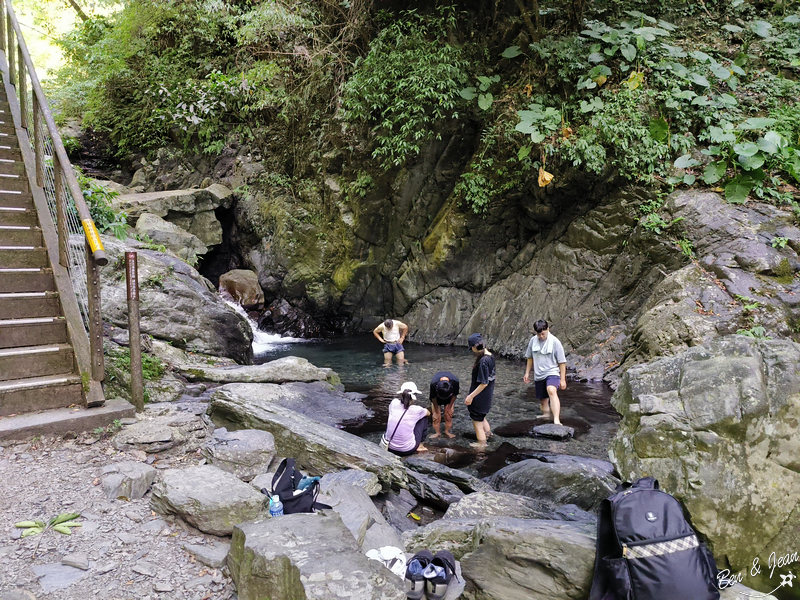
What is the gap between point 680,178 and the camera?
10.6 metres

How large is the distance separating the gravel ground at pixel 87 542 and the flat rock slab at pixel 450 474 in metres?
3.02

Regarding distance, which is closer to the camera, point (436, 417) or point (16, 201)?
point (16, 201)

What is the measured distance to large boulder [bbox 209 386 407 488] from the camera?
531cm

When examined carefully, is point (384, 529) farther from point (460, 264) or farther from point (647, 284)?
point (460, 264)

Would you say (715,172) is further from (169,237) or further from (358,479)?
(169,237)

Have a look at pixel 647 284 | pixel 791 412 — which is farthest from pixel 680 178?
pixel 791 412

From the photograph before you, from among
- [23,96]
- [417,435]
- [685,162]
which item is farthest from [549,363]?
[23,96]

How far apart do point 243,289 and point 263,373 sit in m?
9.29

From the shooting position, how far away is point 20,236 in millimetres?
5590

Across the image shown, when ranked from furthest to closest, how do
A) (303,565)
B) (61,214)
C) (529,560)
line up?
1. (61,214)
2. (529,560)
3. (303,565)

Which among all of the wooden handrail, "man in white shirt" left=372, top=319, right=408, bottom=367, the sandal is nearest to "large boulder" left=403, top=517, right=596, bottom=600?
the sandal

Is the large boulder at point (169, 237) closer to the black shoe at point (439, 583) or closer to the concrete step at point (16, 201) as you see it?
the concrete step at point (16, 201)

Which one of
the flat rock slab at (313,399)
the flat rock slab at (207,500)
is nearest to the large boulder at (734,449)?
the flat rock slab at (207,500)

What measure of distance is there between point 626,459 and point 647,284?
7687 millimetres
